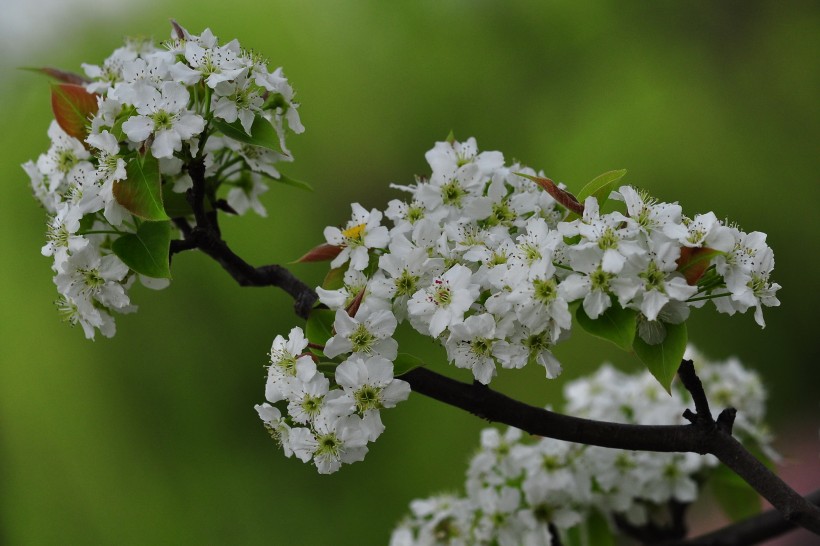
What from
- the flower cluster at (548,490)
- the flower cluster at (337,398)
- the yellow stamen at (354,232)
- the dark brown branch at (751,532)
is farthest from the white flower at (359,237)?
the dark brown branch at (751,532)

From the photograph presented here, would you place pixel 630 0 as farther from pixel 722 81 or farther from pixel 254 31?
pixel 254 31

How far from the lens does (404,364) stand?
71 centimetres

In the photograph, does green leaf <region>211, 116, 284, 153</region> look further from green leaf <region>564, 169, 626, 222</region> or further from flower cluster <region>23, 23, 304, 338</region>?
green leaf <region>564, 169, 626, 222</region>

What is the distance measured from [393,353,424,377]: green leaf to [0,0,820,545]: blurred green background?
2578 millimetres

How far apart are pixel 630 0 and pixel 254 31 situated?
5.38ft

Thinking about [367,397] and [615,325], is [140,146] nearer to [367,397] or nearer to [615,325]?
[367,397]

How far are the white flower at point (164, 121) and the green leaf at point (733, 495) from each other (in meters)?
0.86

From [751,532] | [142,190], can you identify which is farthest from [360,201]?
[142,190]

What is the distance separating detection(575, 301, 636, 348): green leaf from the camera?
63 centimetres

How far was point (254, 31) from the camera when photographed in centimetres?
350

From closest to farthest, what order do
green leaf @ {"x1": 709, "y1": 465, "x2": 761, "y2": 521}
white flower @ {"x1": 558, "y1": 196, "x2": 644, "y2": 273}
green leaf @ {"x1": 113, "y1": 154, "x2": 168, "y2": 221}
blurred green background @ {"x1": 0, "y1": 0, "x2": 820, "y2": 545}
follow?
white flower @ {"x1": 558, "y1": 196, "x2": 644, "y2": 273} < green leaf @ {"x1": 113, "y1": 154, "x2": 168, "y2": 221} < green leaf @ {"x1": 709, "y1": 465, "x2": 761, "y2": 521} < blurred green background @ {"x1": 0, "y1": 0, "x2": 820, "y2": 545}

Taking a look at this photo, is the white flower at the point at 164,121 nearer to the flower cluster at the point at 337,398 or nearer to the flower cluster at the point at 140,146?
the flower cluster at the point at 140,146

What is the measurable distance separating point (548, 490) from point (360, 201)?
2.52 m

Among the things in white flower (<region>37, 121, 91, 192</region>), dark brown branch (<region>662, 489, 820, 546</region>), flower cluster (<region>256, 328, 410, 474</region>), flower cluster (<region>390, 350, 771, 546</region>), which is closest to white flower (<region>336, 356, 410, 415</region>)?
flower cluster (<region>256, 328, 410, 474</region>)
